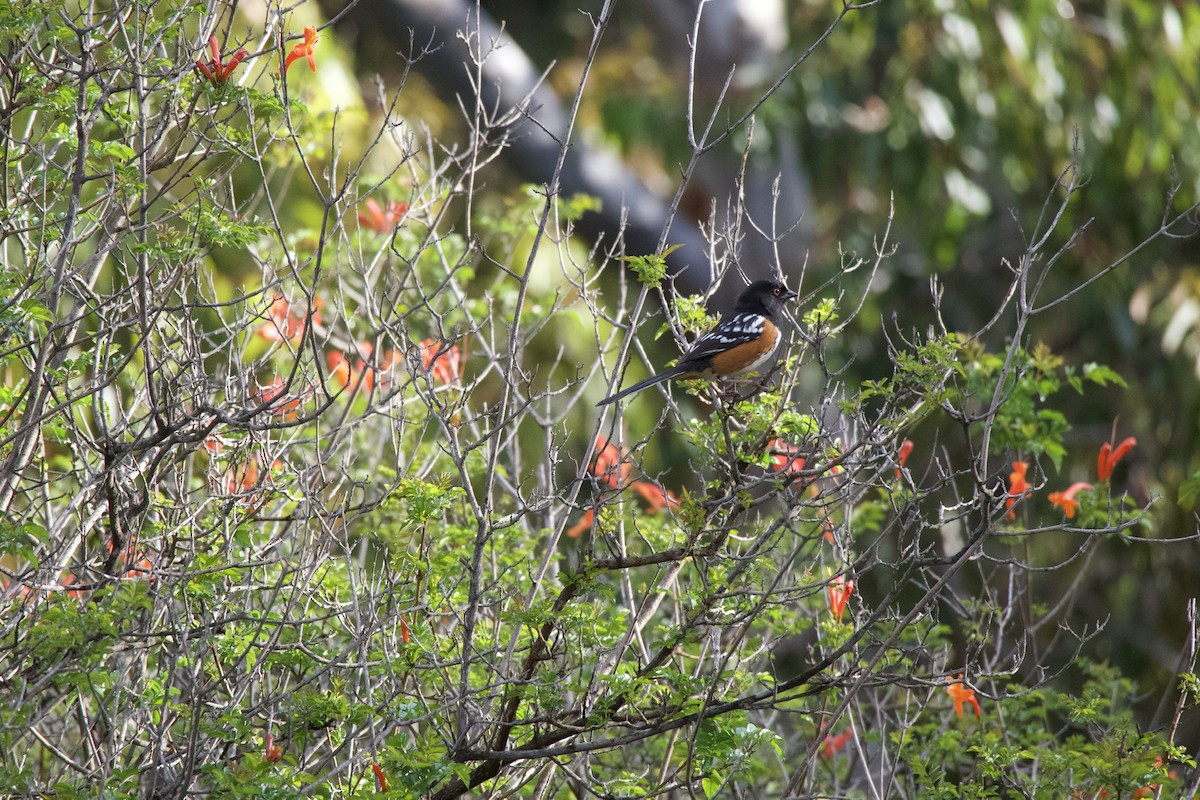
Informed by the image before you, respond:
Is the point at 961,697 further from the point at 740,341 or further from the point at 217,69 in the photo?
the point at 217,69

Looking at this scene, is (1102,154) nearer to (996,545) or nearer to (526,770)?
(996,545)

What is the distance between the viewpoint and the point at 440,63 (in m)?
10.4

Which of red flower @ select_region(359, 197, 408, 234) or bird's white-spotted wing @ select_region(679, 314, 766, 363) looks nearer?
bird's white-spotted wing @ select_region(679, 314, 766, 363)

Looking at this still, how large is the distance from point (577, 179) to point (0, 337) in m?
7.41

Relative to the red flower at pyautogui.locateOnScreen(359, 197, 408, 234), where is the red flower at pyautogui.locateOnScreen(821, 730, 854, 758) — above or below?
below

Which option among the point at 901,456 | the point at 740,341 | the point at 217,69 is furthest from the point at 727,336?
the point at 217,69

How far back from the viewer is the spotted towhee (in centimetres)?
Result: 465

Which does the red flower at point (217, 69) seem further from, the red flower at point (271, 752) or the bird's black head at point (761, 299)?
the bird's black head at point (761, 299)

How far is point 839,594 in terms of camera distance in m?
4.11

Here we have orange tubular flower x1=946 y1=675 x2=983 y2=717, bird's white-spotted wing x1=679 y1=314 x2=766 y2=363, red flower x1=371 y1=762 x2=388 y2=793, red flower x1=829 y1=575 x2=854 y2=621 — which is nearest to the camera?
red flower x1=371 y1=762 x2=388 y2=793

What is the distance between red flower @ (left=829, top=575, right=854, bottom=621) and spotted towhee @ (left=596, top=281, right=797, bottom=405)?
3.16ft

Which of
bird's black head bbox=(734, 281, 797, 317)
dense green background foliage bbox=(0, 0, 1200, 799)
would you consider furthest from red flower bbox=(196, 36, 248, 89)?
bird's black head bbox=(734, 281, 797, 317)

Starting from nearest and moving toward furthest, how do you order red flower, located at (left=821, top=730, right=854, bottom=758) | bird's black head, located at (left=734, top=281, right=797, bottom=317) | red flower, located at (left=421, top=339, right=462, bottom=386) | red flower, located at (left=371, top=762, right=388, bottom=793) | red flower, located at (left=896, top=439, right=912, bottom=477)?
red flower, located at (left=371, top=762, right=388, bottom=793), red flower, located at (left=896, top=439, right=912, bottom=477), red flower, located at (left=821, top=730, right=854, bottom=758), red flower, located at (left=421, top=339, right=462, bottom=386), bird's black head, located at (left=734, top=281, right=797, bottom=317)

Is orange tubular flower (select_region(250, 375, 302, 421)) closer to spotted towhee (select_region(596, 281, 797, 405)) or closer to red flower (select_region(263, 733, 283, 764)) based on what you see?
red flower (select_region(263, 733, 283, 764))
